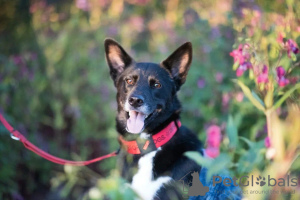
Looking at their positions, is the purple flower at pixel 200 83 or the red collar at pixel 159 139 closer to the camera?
the red collar at pixel 159 139

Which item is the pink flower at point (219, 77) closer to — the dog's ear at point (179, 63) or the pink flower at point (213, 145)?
the dog's ear at point (179, 63)

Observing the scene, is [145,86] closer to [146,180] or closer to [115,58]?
[115,58]

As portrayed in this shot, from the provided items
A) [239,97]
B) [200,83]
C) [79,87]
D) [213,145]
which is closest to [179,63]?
[213,145]

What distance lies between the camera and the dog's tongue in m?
2.43

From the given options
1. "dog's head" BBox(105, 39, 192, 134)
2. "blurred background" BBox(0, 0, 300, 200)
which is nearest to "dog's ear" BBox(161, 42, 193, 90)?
"dog's head" BBox(105, 39, 192, 134)

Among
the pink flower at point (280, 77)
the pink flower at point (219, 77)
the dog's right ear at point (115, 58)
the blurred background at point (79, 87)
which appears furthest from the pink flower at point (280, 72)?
the pink flower at point (219, 77)

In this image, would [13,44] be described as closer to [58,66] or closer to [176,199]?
[58,66]

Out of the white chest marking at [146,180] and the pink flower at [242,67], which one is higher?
the pink flower at [242,67]

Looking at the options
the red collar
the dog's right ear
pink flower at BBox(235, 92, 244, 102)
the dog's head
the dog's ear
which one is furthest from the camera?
pink flower at BBox(235, 92, 244, 102)

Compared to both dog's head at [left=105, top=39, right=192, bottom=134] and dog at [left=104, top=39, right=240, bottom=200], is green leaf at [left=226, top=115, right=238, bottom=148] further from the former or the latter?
dog's head at [left=105, top=39, right=192, bottom=134]

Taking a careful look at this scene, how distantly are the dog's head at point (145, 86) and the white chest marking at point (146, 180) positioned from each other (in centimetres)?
25

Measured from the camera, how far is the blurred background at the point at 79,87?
3541mm

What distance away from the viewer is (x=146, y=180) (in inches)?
88.4

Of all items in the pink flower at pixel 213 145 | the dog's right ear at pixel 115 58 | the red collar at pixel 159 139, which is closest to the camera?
the pink flower at pixel 213 145
